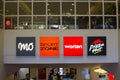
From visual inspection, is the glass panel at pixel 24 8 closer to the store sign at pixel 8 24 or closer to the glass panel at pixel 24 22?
the glass panel at pixel 24 22

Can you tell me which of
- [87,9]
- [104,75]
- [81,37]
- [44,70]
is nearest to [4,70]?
[81,37]

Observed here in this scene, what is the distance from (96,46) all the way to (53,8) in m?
4.22

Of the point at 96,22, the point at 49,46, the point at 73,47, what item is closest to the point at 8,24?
the point at 49,46

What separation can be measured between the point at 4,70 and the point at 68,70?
18.7m

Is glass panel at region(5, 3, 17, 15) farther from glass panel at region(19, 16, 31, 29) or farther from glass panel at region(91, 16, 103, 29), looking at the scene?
glass panel at region(91, 16, 103, 29)

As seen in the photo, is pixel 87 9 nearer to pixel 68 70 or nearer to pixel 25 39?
pixel 25 39

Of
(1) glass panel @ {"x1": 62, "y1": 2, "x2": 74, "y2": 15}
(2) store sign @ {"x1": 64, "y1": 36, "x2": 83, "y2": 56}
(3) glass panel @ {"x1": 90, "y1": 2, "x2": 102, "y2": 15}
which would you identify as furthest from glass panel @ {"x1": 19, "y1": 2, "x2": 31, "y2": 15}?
(3) glass panel @ {"x1": 90, "y1": 2, "x2": 102, "y2": 15}

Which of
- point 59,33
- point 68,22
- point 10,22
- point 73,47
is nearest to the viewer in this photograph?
point 73,47

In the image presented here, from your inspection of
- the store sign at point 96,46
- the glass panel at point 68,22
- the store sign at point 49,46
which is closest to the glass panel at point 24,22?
the store sign at point 49,46

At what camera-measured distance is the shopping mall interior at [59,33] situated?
23.8m

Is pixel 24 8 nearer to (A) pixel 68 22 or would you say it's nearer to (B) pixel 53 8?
(B) pixel 53 8

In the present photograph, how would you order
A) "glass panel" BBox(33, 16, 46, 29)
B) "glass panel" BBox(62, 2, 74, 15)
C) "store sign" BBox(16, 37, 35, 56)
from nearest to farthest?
"store sign" BBox(16, 37, 35, 56)
"glass panel" BBox(33, 16, 46, 29)
"glass panel" BBox(62, 2, 74, 15)

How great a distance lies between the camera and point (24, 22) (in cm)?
2434

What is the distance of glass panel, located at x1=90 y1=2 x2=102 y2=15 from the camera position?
80.3 ft
